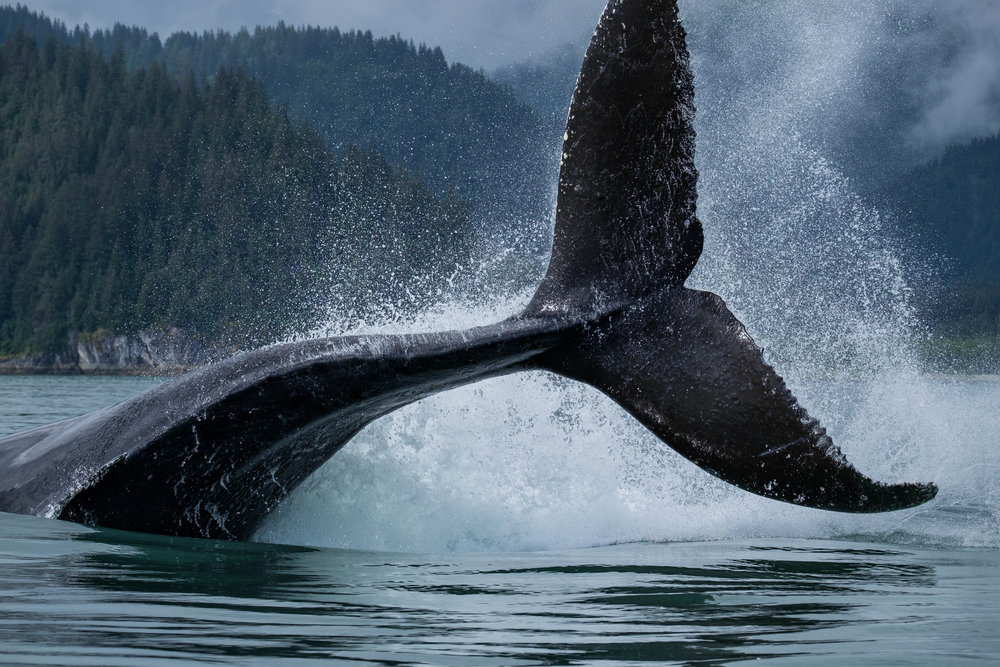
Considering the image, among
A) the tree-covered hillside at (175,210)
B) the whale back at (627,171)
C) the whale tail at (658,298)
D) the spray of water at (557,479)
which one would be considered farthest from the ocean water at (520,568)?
the tree-covered hillside at (175,210)

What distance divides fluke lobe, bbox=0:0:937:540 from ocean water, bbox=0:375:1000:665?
0.32 meters

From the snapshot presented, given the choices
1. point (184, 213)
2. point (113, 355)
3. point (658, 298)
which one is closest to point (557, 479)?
point (658, 298)

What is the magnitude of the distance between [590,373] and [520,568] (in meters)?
1.14

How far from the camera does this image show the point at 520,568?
5.75 m

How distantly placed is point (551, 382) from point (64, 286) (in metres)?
113

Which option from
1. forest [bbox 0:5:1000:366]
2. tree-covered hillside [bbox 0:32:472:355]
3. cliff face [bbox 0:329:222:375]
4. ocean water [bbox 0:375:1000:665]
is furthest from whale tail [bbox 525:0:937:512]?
cliff face [bbox 0:329:222:375]

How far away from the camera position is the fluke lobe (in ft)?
18.6

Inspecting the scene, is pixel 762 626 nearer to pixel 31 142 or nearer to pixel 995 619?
pixel 995 619

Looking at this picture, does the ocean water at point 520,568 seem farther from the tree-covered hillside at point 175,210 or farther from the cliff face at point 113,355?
the cliff face at point 113,355

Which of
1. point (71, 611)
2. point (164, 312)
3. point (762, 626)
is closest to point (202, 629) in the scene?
point (71, 611)

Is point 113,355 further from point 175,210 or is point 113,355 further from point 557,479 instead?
point 557,479

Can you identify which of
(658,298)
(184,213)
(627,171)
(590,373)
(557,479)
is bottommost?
(557,479)

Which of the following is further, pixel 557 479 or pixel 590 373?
pixel 557 479

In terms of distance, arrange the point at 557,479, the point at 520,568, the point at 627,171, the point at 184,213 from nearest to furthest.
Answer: the point at 520,568 → the point at 627,171 → the point at 557,479 → the point at 184,213
